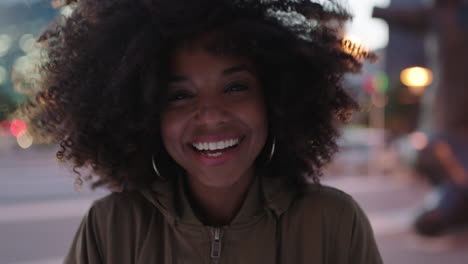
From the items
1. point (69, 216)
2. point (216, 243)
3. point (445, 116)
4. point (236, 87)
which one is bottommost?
point (69, 216)

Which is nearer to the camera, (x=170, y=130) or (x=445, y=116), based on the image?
(x=170, y=130)

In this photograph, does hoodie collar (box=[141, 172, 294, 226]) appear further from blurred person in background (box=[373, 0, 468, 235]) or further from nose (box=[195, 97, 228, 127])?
blurred person in background (box=[373, 0, 468, 235])

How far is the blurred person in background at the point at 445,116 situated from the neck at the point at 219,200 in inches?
157

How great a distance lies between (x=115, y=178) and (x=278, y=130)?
635 mm

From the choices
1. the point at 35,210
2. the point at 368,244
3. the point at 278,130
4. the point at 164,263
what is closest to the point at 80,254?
the point at 164,263

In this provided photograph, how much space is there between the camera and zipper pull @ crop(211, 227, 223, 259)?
53.8 inches

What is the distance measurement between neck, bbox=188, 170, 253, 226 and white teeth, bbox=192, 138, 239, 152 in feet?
0.68

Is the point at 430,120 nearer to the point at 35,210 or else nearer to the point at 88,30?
the point at 88,30

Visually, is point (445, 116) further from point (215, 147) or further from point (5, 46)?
point (5, 46)

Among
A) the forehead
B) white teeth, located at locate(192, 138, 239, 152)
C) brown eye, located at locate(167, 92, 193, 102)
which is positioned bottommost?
white teeth, located at locate(192, 138, 239, 152)

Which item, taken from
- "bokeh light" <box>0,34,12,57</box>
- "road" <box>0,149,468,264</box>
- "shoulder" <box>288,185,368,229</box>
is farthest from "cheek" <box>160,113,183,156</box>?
"bokeh light" <box>0,34,12,57</box>

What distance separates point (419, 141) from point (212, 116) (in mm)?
4478

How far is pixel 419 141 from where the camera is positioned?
17.0 feet

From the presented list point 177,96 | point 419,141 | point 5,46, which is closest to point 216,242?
point 177,96
